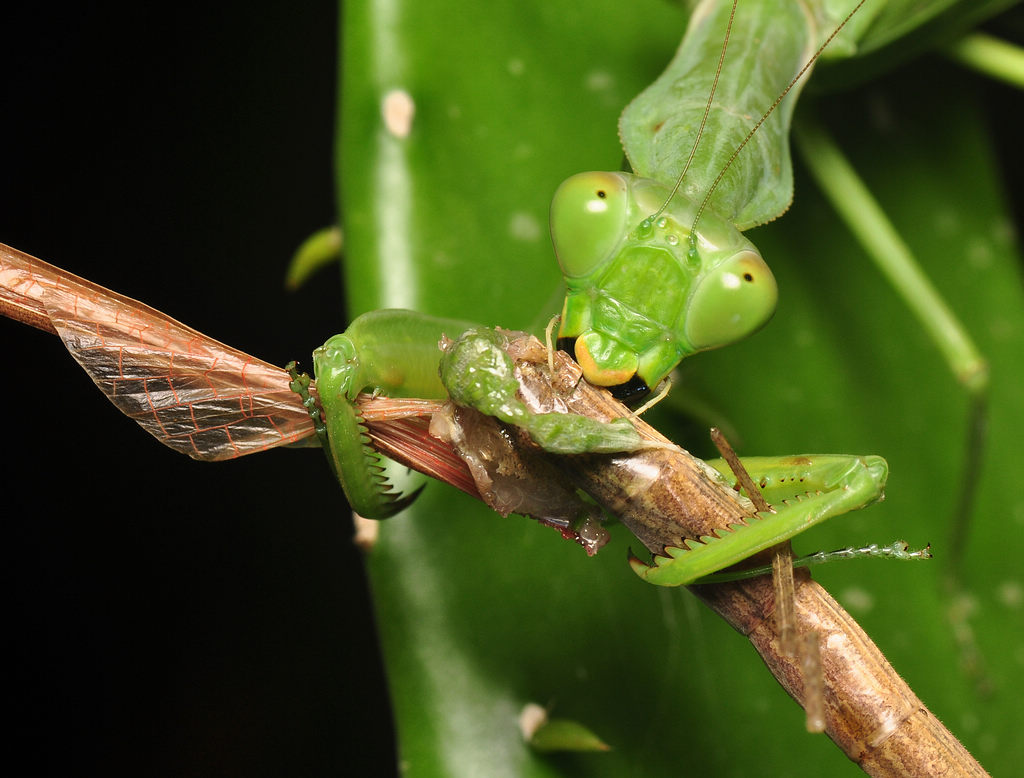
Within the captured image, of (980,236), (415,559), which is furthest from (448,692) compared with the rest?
(980,236)

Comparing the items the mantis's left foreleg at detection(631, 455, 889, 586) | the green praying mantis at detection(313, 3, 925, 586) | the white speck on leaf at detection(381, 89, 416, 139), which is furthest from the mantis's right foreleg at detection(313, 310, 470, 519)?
the white speck on leaf at detection(381, 89, 416, 139)

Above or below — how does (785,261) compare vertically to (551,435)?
above

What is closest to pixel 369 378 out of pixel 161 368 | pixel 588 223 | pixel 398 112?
pixel 161 368

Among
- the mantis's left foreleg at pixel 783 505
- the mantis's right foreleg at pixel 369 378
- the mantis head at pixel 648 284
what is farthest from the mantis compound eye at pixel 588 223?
the mantis's left foreleg at pixel 783 505

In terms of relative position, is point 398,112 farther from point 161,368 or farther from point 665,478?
point 665,478

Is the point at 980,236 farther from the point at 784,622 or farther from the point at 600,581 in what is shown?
the point at 784,622

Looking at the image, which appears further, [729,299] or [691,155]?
[691,155]
